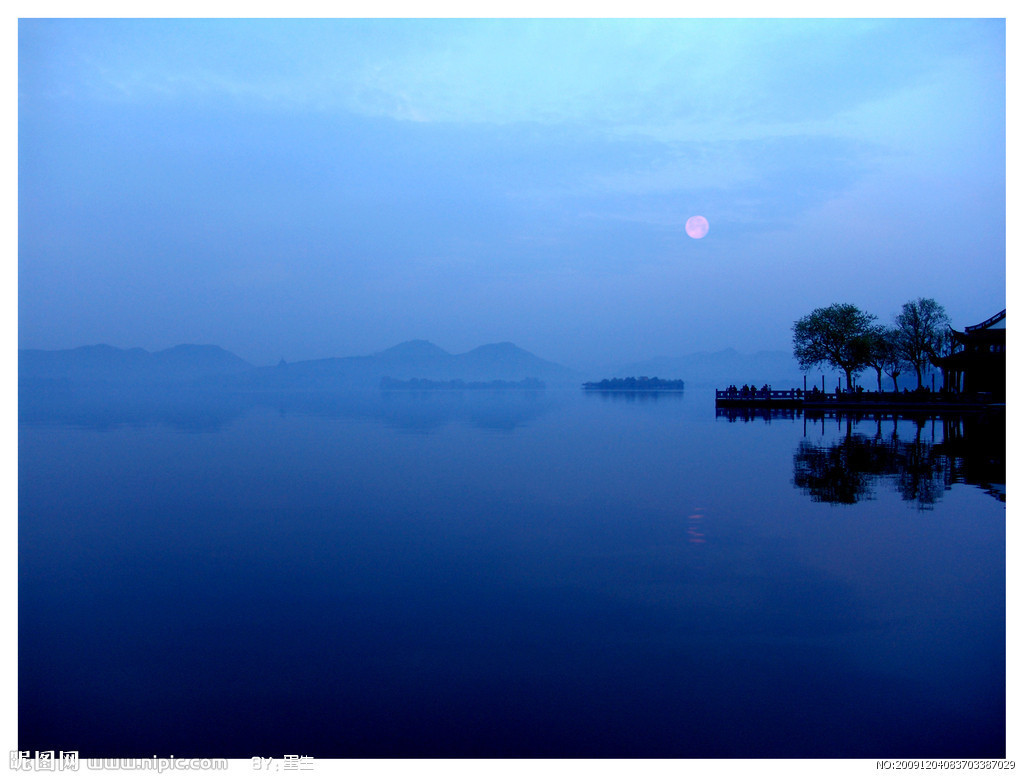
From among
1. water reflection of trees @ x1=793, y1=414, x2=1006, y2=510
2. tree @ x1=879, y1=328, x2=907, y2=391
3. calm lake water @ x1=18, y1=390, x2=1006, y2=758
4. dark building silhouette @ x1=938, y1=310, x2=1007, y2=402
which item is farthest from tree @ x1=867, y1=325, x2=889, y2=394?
calm lake water @ x1=18, y1=390, x2=1006, y2=758

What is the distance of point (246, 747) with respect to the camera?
6727 mm

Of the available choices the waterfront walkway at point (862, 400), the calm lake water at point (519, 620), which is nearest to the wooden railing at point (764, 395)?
the waterfront walkway at point (862, 400)

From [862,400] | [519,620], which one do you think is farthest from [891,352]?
[519,620]

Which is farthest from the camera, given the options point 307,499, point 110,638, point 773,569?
point 307,499

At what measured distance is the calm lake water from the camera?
693 centimetres

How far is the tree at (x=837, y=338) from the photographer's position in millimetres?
76812

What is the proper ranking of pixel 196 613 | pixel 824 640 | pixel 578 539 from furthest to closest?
pixel 578 539 < pixel 196 613 < pixel 824 640

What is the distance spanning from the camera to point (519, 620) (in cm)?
955

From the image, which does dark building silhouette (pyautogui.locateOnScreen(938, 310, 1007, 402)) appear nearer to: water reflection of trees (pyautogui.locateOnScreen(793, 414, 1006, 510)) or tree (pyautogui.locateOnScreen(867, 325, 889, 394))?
tree (pyautogui.locateOnScreen(867, 325, 889, 394))
